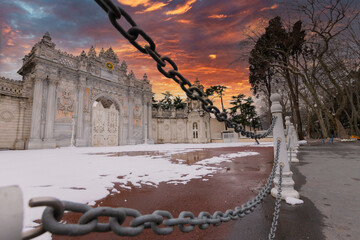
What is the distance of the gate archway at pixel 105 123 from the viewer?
56.3ft

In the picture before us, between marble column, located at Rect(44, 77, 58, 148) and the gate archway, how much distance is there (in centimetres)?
360

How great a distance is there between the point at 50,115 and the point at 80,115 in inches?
91.1

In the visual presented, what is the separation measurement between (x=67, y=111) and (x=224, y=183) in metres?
15.8

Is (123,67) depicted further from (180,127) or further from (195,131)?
(195,131)

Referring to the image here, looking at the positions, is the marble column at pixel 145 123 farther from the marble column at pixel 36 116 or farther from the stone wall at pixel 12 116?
the stone wall at pixel 12 116

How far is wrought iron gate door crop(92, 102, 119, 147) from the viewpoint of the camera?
1717 centimetres

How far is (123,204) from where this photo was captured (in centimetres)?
210

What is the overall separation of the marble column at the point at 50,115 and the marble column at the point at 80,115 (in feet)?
6.19

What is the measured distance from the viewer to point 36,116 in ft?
40.6

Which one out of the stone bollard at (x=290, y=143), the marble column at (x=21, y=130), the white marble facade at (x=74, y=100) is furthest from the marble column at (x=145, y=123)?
the stone bollard at (x=290, y=143)

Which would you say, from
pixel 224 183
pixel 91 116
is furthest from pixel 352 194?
pixel 91 116

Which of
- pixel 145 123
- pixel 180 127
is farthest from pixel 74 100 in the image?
pixel 180 127

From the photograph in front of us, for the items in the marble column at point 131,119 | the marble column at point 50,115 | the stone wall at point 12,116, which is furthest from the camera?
the marble column at point 131,119

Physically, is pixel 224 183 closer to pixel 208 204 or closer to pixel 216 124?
pixel 208 204
